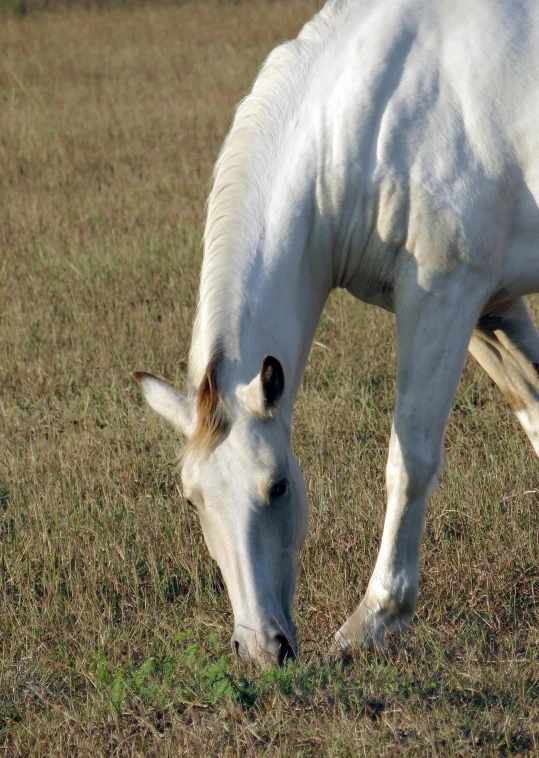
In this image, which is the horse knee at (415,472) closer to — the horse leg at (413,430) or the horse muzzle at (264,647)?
the horse leg at (413,430)

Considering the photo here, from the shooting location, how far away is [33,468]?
4.59m

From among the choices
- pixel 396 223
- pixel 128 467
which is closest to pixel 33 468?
pixel 128 467

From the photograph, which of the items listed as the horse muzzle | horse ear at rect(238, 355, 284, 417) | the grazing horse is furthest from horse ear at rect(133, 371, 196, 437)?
the horse muzzle

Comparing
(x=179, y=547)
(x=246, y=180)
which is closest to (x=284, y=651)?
(x=179, y=547)

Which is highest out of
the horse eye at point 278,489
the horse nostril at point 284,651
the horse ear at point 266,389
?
the horse ear at point 266,389

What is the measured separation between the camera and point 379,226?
3340 mm

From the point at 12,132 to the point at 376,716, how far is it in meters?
9.24

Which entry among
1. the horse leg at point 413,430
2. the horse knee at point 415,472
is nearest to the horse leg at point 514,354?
the horse leg at point 413,430

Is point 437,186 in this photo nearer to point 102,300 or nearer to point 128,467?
point 128,467

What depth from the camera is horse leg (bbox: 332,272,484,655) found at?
3.29 meters

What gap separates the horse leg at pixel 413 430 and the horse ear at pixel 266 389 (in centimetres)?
56

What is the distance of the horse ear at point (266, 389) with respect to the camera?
2873 millimetres

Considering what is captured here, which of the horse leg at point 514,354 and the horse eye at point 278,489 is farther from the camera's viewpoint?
the horse leg at point 514,354

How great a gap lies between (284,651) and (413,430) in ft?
2.88
